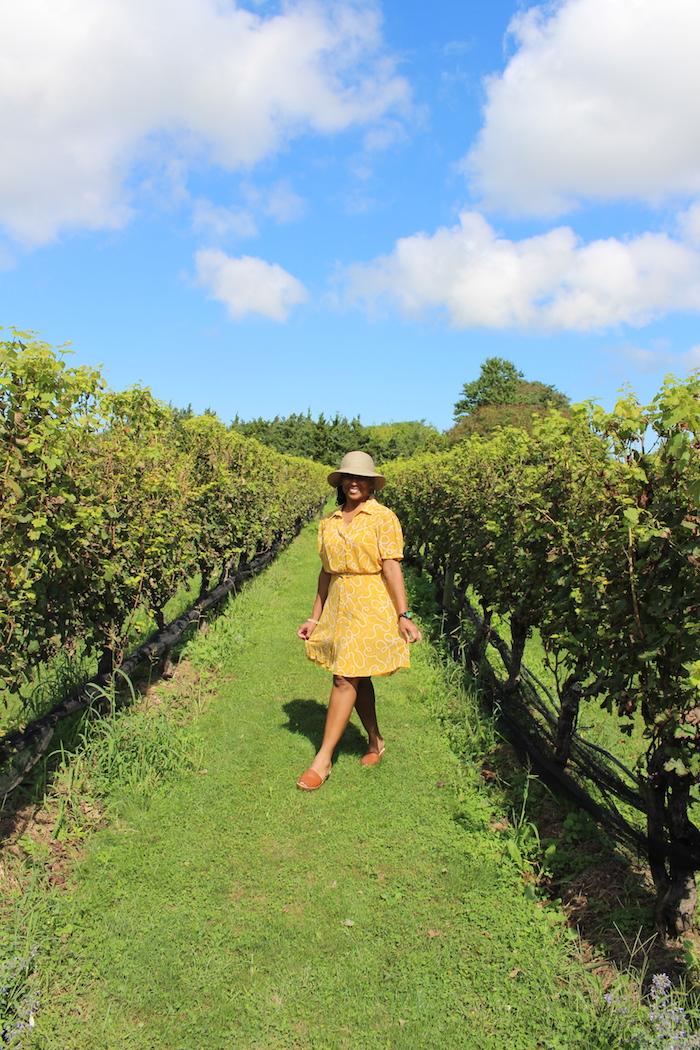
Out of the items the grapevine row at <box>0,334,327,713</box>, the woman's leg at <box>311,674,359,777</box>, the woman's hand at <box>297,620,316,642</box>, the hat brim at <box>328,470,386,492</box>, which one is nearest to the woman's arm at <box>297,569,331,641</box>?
the woman's hand at <box>297,620,316,642</box>

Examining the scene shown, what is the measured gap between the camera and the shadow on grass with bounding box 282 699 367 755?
4.78m

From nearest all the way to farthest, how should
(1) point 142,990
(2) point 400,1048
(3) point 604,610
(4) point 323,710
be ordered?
1. (2) point 400,1048
2. (1) point 142,990
3. (3) point 604,610
4. (4) point 323,710

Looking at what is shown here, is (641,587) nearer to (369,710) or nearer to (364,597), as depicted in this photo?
(364,597)

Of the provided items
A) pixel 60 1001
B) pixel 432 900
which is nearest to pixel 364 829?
pixel 432 900

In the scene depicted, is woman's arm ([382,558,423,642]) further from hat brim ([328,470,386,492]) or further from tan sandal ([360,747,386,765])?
tan sandal ([360,747,386,765])

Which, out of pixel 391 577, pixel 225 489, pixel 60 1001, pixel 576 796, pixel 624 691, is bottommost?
pixel 60 1001

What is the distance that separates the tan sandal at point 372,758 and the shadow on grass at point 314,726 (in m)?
0.16

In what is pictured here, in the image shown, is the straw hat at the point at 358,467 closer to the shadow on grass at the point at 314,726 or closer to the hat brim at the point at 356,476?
the hat brim at the point at 356,476

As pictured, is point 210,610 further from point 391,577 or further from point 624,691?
point 624,691

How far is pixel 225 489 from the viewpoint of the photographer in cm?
761

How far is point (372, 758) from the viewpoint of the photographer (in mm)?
4504

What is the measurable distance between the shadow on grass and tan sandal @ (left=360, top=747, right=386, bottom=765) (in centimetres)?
16

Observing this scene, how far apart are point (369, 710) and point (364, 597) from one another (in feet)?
2.85

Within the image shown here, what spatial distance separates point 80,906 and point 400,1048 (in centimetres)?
160
